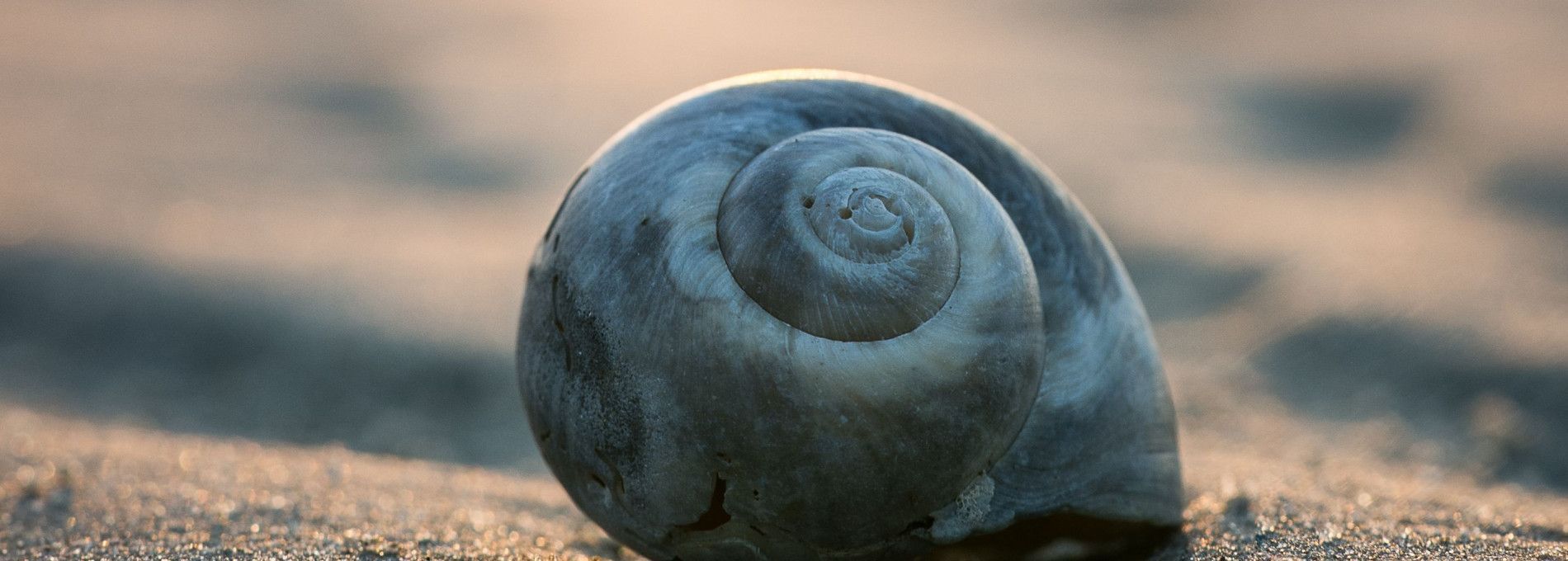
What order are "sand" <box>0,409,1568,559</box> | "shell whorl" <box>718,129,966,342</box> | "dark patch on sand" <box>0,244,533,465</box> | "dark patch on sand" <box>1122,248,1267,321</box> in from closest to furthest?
1. "shell whorl" <box>718,129,966,342</box>
2. "sand" <box>0,409,1568,559</box>
3. "dark patch on sand" <box>0,244,533,465</box>
4. "dark patch on sand" <box>1122,248,1267,321</box>

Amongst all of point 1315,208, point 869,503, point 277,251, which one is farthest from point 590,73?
point 869,503

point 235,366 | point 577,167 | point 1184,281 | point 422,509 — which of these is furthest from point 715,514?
point 577,167

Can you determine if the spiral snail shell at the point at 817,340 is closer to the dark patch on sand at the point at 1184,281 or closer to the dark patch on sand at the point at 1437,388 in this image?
the dark patch on sand at the point at 1437,388

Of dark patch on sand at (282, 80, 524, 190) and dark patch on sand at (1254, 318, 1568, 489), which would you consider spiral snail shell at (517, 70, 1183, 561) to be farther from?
dark patch on sand at (282, 80, 524, 190)

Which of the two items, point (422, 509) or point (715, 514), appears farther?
point (422, 509)

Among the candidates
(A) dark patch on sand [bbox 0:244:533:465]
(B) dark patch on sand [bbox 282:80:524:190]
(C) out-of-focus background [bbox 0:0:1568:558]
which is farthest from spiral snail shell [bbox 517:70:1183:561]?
(B) dark patch on sand [bbox 282:80:524:190]

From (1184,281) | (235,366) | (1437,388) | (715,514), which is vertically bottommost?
(715,514)

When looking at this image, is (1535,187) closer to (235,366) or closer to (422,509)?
A: (422,509)
